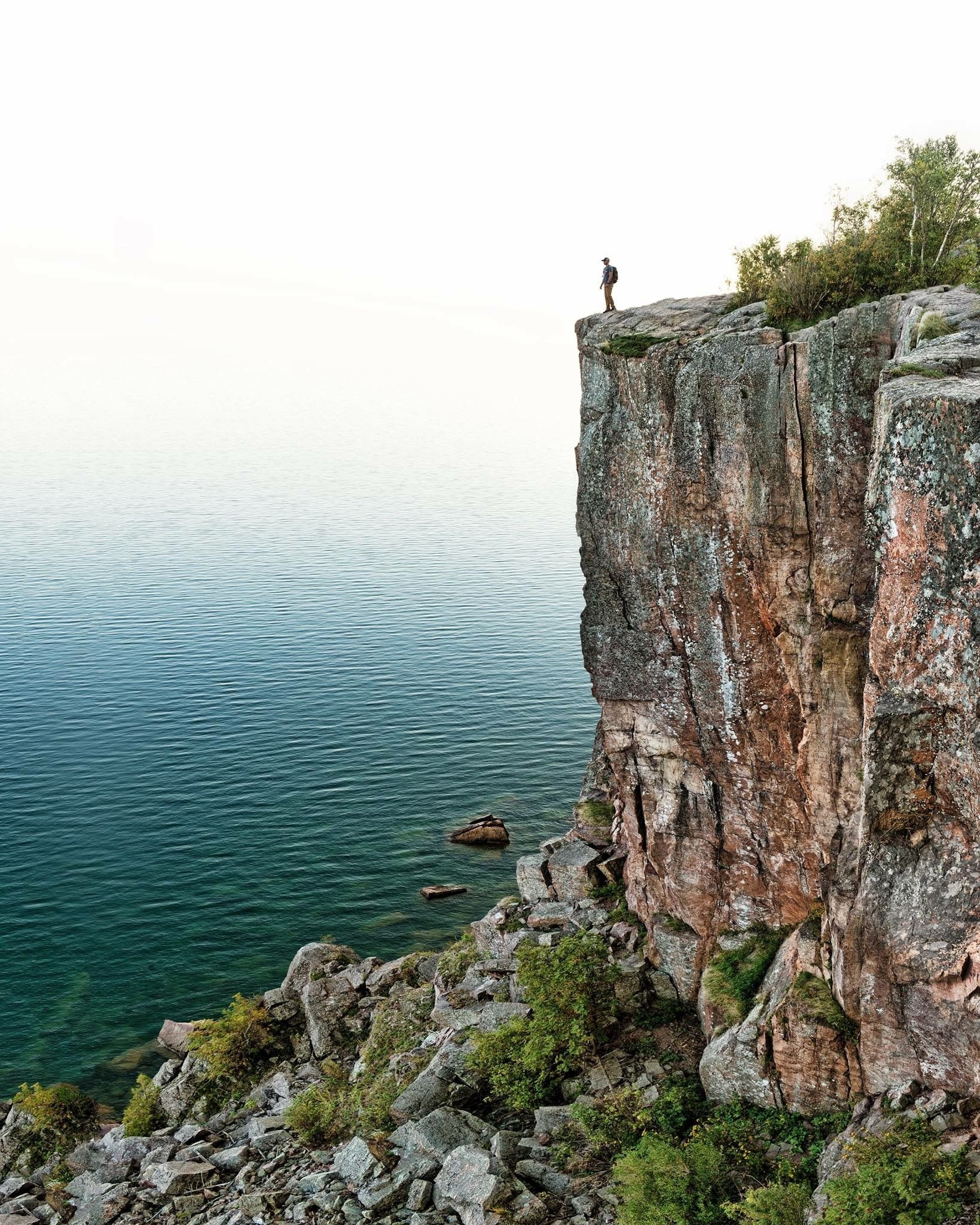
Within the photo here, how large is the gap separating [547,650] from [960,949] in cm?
7734

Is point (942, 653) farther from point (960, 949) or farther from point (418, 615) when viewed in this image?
point (418, 615)

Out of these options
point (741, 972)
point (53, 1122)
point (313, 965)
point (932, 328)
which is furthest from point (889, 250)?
point (53, 1122)

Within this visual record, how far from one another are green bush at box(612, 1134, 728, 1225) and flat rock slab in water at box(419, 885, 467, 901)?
33.8 metres

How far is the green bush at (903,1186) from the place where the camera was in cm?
1892

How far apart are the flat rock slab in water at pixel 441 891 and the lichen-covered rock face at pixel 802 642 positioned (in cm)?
2114

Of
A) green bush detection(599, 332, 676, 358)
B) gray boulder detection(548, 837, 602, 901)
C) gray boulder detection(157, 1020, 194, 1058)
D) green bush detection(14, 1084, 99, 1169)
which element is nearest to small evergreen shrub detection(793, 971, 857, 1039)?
gray boulder detection(548, 837, 602, 901)

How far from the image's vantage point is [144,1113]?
126 ft

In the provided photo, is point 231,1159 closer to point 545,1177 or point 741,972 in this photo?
point 545,1177

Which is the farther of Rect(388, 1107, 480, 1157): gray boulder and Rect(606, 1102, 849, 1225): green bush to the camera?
Rect(388, 1107, 480, 1157): gray boulder

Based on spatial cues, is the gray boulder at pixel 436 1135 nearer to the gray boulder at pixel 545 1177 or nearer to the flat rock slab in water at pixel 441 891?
the gray boulder at pixel 545 1177

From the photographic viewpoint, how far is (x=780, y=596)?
2780 cm

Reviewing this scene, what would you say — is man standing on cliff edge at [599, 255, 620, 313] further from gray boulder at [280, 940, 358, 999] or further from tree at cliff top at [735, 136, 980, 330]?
gray boulder at [280, 940, 358, 999]

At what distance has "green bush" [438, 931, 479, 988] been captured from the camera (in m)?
39.2

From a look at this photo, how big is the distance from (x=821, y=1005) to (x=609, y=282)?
2715 centimetres
